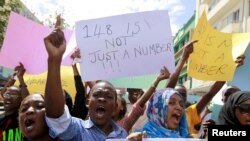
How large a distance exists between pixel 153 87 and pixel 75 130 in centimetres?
119

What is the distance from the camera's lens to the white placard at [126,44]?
11.4 ft

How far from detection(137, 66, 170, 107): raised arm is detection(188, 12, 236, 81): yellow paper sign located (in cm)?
38

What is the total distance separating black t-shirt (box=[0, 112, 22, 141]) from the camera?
3273mm

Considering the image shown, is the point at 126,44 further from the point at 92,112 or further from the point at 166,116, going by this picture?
the point at 92,112

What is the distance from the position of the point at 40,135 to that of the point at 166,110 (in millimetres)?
825

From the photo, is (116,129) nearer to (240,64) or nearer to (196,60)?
(196,60)

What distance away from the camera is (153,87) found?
11.3 ft

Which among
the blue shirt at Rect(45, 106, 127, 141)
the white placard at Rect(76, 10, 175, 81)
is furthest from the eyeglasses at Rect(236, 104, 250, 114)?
the white placard at Rect(76, 10, 175, 81)

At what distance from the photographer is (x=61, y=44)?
89.0 inches

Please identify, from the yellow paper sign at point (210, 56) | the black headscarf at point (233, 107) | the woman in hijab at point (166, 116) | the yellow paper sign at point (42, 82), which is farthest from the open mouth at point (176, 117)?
the yellow paper sign at point (42, 82)

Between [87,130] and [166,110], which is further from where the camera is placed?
[166,110]

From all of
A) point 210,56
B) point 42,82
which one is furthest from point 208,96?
point 42,82

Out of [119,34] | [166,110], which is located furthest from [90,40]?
[166,110]

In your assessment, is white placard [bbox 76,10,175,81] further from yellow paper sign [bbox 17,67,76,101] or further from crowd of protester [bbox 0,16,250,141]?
yellow paper sign [bbox 17,67,76,101]
